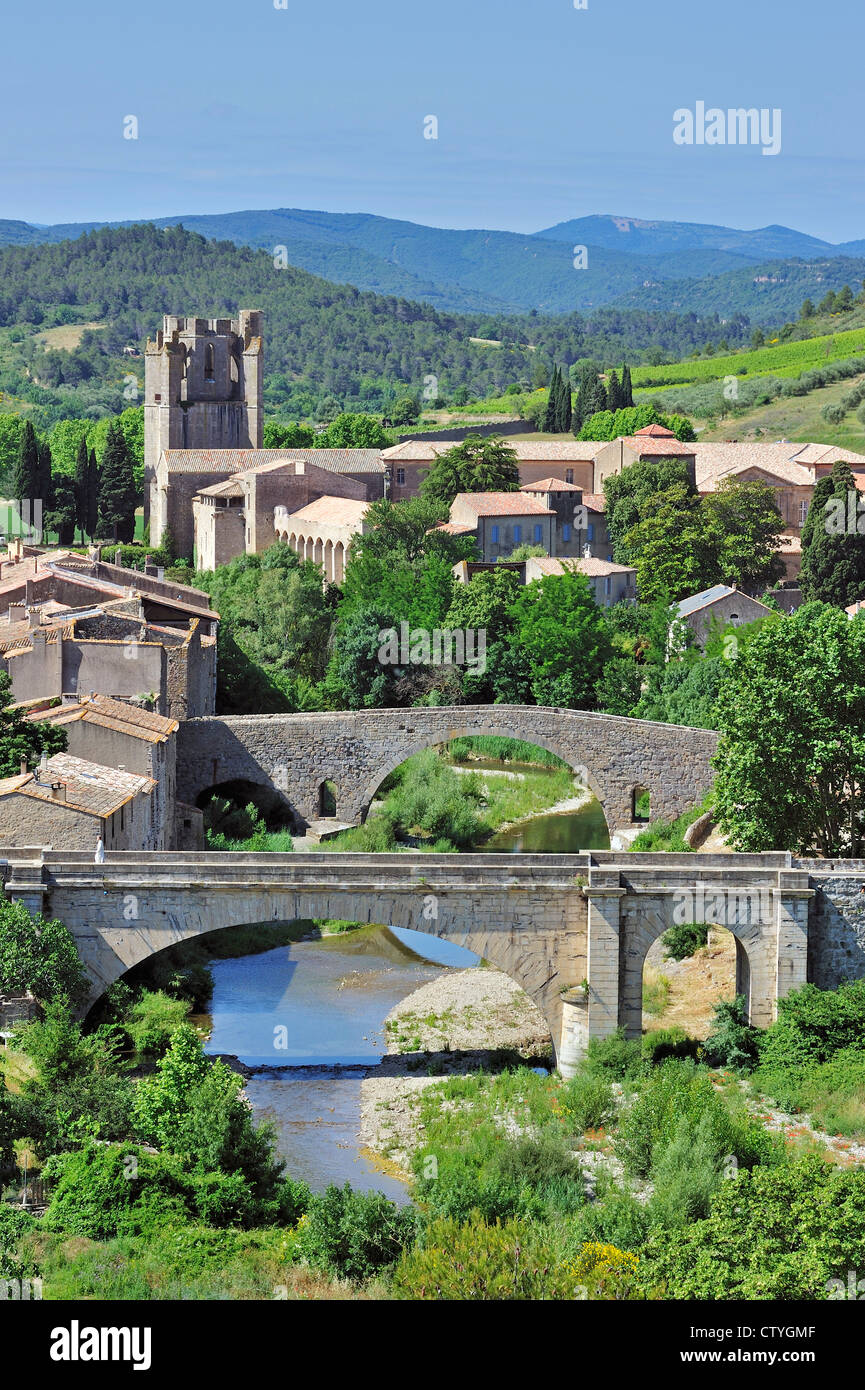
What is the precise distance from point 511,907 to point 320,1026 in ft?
16.5

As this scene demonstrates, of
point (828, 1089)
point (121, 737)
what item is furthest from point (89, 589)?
point (828, 1089)

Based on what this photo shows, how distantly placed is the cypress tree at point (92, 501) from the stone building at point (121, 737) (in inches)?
1822

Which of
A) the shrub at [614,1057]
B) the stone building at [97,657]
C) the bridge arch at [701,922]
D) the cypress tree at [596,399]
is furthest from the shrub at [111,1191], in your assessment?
the cypress tree at [596,399]

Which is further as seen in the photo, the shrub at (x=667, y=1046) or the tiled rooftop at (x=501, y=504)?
the tiled rooftop at (x=501, y=504)

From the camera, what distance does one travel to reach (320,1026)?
32.1 meters

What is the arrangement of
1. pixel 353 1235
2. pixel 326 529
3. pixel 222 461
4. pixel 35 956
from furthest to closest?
1. pixel 222 461
2. pixel 326 529
3. pixel 35 956
4. pixel 353 1235

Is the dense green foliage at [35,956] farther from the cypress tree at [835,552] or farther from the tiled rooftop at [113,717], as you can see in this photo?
the cypress tree at [835,552]

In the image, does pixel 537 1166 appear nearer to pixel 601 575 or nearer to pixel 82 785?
pixel 82 785

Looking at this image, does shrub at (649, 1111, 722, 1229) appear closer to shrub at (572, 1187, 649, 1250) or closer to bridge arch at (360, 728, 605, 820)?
shrub at (572, 1187, 649, 1250)

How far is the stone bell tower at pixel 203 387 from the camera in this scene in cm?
8944

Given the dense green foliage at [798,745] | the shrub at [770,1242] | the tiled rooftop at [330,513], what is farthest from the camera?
the tiled rooftop at [330,513]

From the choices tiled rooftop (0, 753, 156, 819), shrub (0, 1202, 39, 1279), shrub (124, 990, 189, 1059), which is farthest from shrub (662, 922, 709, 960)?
shrub (0, 1202, 39, 1279)
